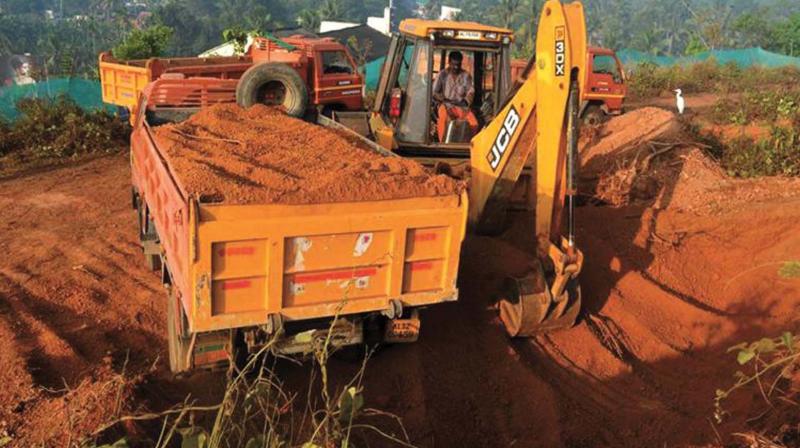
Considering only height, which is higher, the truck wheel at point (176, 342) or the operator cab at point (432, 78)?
the operator cab at point (432, 78)

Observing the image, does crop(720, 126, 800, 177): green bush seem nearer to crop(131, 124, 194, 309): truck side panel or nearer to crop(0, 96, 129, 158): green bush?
crop(131, 124, 194, 309): truck side panel

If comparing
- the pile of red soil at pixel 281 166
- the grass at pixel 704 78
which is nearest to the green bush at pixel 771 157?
the pile of red soil at pixel 281 166

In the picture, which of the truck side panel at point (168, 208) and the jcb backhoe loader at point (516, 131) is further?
the jcb backhoe loader at point (516, 131)

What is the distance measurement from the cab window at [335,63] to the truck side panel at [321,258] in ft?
26.7

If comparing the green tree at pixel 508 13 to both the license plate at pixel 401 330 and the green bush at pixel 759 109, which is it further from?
the license plate at pixel 401 330

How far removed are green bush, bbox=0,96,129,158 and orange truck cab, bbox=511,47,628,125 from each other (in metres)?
9.45

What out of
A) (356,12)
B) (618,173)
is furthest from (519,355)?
(356,12)

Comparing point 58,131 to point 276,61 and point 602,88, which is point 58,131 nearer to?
point 276,61

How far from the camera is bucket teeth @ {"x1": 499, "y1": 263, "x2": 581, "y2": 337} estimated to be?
5574 mm

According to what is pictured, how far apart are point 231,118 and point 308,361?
2588 mm

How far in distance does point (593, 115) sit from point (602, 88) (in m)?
0.71

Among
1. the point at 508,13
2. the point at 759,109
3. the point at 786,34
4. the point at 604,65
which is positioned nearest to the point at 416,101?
the point at 759,109

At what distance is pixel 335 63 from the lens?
12.5 meters

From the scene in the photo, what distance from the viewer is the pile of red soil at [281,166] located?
4.22m
